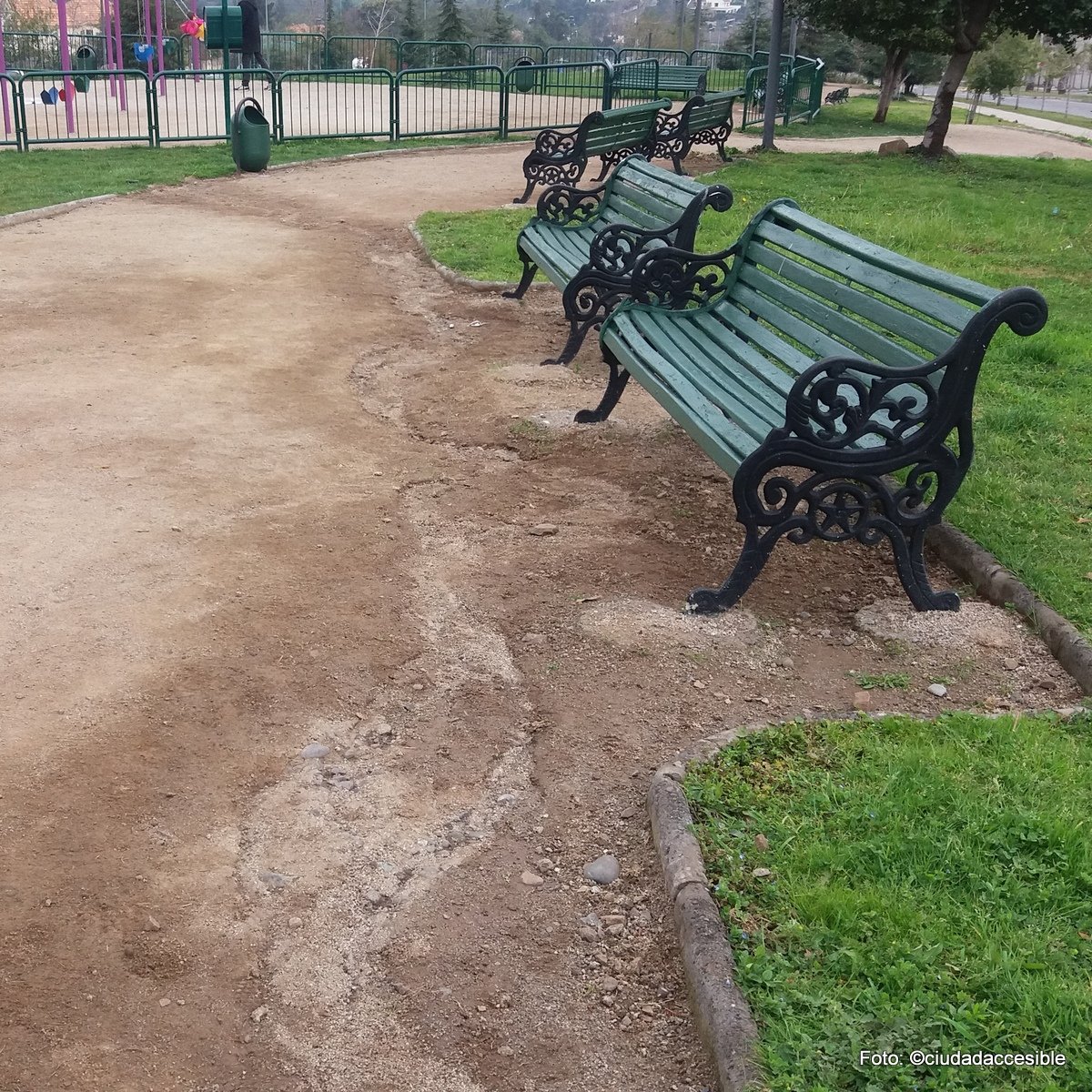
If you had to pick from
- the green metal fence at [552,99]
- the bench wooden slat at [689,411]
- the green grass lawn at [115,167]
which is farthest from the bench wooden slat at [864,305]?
the green metal fence at [552,99]

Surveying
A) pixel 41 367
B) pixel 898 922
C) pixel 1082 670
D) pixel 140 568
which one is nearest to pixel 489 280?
pixel 41 367

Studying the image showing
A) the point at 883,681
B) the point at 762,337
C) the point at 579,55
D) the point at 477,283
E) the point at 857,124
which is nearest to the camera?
the point at 883,681

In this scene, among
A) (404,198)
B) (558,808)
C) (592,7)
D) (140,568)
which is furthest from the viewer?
(592,7)

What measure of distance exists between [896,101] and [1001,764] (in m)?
44.7

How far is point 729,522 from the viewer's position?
5281mm

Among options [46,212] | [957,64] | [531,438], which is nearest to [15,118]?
[46,212]

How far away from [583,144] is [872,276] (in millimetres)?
8305

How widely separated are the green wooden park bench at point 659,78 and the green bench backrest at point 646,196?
49.9 feet

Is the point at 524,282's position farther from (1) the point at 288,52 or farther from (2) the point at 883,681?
(1) the point at 288,52

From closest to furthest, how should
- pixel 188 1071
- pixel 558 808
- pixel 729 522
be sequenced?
pixel 188 1071, pixel 558 808, pixel 729 522

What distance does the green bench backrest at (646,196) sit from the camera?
6.95m

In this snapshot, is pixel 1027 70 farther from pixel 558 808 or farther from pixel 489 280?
pixel 558 808

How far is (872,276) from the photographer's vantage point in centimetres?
481

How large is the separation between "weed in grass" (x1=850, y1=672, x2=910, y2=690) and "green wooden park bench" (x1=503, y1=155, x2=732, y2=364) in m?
2.89
